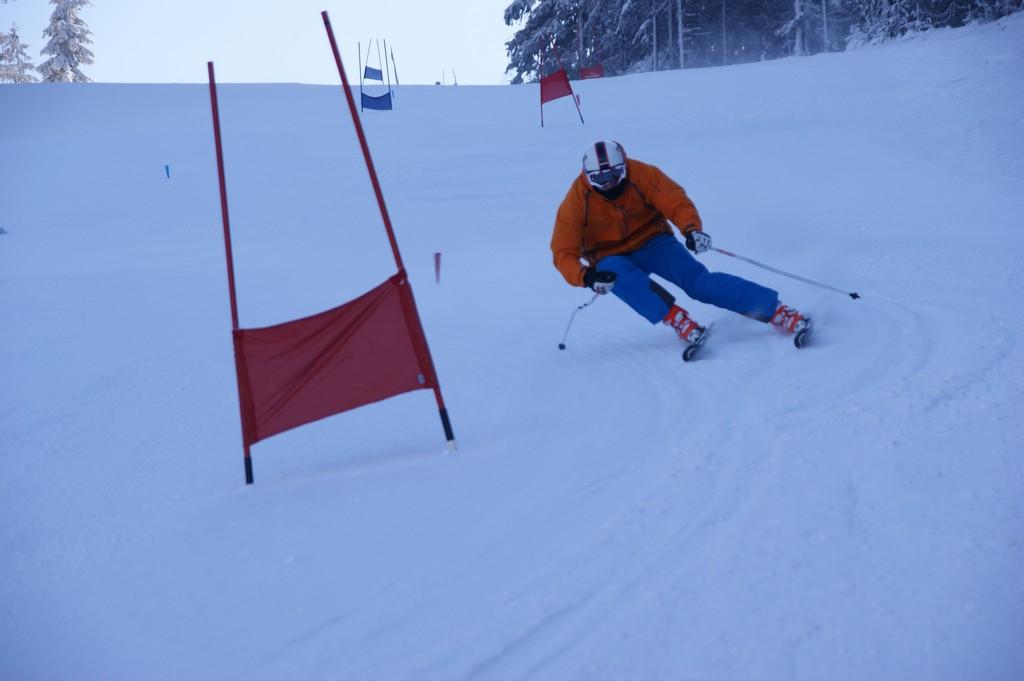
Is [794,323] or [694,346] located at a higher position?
[794,323]

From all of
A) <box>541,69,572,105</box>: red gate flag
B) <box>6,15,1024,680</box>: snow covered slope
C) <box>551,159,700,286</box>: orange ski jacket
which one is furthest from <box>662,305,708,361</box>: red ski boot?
<box>541,69,572,105</box>: red gate flag

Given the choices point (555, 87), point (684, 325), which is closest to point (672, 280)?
point (684, 325)

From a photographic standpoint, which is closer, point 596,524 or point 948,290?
point 596,524

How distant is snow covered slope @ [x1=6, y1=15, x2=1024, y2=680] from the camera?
2.24m

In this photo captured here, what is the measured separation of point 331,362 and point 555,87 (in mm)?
11124

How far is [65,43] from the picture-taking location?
41188 millimetres

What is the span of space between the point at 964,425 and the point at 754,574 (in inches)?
57.1

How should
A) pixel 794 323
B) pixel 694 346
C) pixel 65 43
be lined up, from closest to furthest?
pixel 794 323
pixel 694 346
pixel 65 43

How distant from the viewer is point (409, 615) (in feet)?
8.11

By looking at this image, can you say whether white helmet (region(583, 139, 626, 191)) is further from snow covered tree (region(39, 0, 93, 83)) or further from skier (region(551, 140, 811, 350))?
snow covered tree (region(39, 0, 93, 83))

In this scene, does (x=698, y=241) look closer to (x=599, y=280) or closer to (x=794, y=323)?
(x=599, y=280)

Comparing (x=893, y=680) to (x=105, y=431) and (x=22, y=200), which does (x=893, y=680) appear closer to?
(x=105, y=431)

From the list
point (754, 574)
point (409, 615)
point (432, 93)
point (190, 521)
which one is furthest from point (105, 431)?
point (432, 93)

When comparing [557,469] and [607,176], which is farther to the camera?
[607,176]
